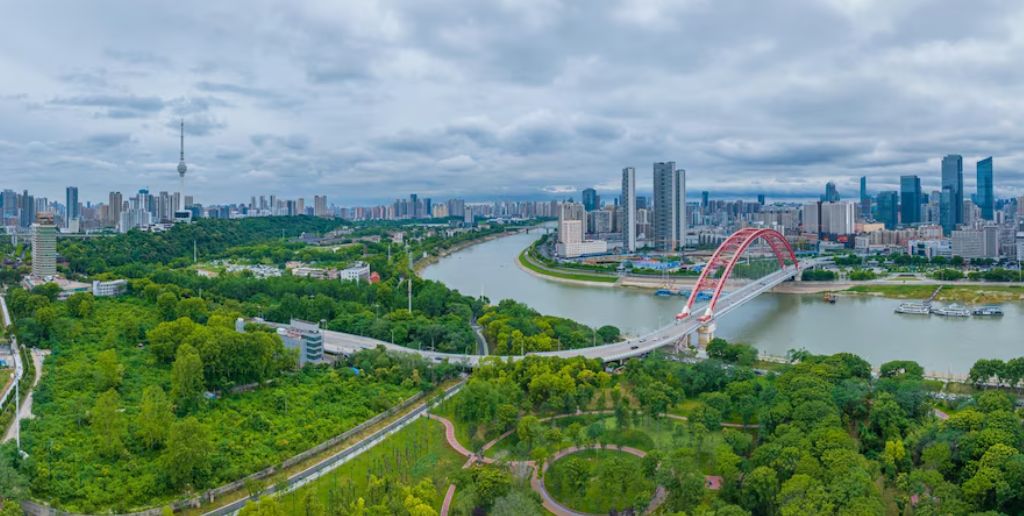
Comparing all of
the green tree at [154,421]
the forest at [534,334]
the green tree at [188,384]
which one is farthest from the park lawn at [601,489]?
the forest at [534,334]

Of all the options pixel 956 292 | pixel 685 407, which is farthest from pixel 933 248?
pixel 685 407

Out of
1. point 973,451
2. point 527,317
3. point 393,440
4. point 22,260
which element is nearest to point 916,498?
point 973,451

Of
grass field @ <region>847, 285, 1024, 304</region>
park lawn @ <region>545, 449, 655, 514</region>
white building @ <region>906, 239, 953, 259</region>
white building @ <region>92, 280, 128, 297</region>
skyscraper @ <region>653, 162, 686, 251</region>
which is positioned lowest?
park lawn @ <region>545, 449, 655, 514</region>

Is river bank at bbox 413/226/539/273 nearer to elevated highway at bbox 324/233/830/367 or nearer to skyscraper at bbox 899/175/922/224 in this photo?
elevated highway at bbox 324/233/830/367

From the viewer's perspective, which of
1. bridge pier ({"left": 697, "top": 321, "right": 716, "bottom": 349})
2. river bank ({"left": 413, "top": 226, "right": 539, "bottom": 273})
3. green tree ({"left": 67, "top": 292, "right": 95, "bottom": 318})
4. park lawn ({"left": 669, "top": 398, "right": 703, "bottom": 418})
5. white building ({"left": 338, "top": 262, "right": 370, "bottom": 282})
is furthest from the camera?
river bank ({"left": 413, "top": 226, "right": 539, "bottom": 273})

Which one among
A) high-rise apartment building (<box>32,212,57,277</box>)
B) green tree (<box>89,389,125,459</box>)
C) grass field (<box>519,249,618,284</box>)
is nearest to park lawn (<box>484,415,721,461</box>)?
green tree (<box>89,389,125,459</box>)

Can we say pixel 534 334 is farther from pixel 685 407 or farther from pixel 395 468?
pixel 395 468

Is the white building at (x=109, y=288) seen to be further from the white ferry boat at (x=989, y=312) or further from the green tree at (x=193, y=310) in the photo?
the white ferry boat at (x=989, y=312)
